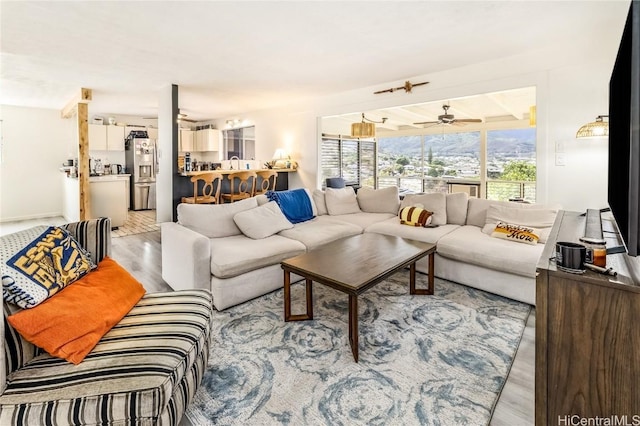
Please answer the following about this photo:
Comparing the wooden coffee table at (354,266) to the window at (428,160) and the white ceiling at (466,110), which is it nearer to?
the white ceiling at (466,110)

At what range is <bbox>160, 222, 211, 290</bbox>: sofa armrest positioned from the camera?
261 cm

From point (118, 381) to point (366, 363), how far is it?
4.27 ft

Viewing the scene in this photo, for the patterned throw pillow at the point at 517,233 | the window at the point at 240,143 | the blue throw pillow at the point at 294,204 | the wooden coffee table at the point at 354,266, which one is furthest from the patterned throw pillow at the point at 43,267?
the window at the point at 240,143

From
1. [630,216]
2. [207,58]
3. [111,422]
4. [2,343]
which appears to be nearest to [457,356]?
[630,216]

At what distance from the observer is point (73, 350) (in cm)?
130

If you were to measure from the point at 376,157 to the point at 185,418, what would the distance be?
28.9 feet

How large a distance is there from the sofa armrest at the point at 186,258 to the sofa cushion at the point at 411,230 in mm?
1963

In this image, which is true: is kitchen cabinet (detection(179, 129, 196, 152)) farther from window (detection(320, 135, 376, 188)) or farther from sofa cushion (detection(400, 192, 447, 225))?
sofa cushion (detection(400, 192, 447, 225))

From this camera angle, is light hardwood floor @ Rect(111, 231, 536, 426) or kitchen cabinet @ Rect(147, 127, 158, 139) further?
kitchen cabinet @ Rect(147, 127, 158, 139)

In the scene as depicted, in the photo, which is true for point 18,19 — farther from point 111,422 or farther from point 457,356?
point 457,356

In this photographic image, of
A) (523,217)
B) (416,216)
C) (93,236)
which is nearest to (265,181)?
(416,216)

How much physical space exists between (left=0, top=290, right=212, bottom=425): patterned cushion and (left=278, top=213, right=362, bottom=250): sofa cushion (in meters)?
1.85

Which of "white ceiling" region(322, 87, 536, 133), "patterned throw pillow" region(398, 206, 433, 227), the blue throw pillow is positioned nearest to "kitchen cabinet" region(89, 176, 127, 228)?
the blue throw pillow

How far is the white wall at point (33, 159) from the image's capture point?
21.9 ft
